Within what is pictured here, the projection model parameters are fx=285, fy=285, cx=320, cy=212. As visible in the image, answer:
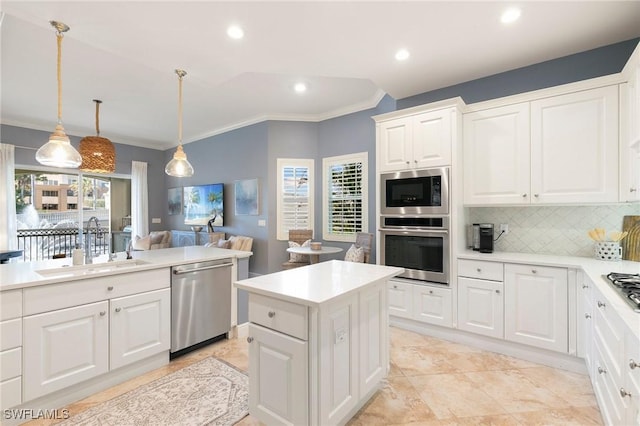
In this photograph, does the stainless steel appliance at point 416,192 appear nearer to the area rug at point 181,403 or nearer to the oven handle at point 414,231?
the oven handle at point 414,231

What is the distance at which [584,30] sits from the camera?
2385mm

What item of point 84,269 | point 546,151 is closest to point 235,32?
point 84,269

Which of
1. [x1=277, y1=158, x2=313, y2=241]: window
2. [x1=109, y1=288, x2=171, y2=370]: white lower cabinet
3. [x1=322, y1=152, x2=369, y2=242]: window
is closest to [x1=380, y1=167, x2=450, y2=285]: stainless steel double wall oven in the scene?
[x1=322, y1=152, x2=369, y2=242]: window

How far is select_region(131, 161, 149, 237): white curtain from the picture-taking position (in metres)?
6.77

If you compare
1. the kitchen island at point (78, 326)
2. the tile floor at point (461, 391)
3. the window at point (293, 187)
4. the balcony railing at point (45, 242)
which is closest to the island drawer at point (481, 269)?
the tile floor at point (461, 391)

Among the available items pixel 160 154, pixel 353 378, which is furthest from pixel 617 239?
pixel 160 154

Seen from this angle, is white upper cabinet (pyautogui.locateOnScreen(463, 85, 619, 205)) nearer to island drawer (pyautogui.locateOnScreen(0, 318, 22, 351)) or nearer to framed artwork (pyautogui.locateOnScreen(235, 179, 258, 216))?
framed artwork (pyautogui.locateOnScreen(235, 179, 258, 216))

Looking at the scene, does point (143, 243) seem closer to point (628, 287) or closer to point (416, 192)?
point (416, 192)

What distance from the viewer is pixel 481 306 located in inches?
110

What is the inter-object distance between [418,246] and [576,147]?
1654 mm

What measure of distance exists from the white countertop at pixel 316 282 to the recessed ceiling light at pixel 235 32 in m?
2.02

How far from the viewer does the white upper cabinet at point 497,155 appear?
110 inches

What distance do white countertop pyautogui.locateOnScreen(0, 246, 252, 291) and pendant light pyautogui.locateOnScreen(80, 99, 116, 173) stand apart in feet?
5.55

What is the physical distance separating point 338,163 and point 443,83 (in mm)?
1940
